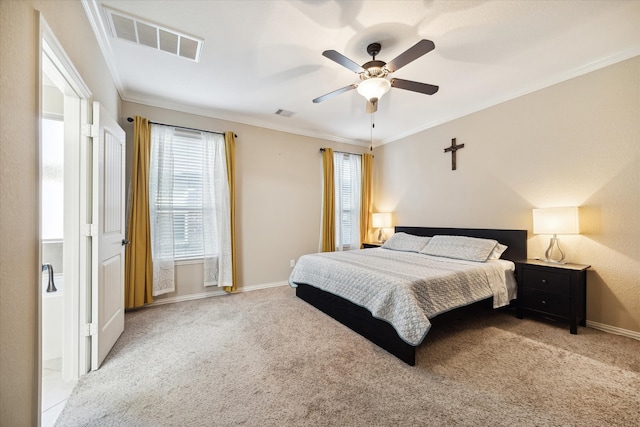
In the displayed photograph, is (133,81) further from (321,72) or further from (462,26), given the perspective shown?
(462,26)

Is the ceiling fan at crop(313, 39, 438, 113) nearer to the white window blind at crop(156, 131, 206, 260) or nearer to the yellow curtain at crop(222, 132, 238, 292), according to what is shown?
the yellow curtain at crop(222, 132, 238, 292)

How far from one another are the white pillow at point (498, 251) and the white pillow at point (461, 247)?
0.07 meters

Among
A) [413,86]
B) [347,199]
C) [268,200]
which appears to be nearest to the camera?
[413,86]

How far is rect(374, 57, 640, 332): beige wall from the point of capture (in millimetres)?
2455

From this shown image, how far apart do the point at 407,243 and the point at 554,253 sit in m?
1.67

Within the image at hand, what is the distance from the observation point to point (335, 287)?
2.77 m

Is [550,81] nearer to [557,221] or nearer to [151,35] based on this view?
[557,221]

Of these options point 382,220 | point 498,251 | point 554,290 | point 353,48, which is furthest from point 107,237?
point 554,290

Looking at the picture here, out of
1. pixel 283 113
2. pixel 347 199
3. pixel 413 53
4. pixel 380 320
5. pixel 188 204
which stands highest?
pixel 283 113

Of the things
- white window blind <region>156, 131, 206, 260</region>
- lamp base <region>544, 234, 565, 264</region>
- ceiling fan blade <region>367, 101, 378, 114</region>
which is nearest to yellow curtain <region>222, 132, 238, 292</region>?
white window blind <region>156, 131, 206, 260</region>

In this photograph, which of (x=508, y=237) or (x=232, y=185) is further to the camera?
(x=232, y=185)

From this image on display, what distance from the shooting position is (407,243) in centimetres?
396

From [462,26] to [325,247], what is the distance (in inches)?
139

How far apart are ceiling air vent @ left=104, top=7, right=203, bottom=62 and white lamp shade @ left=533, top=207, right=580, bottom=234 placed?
3.74 m
